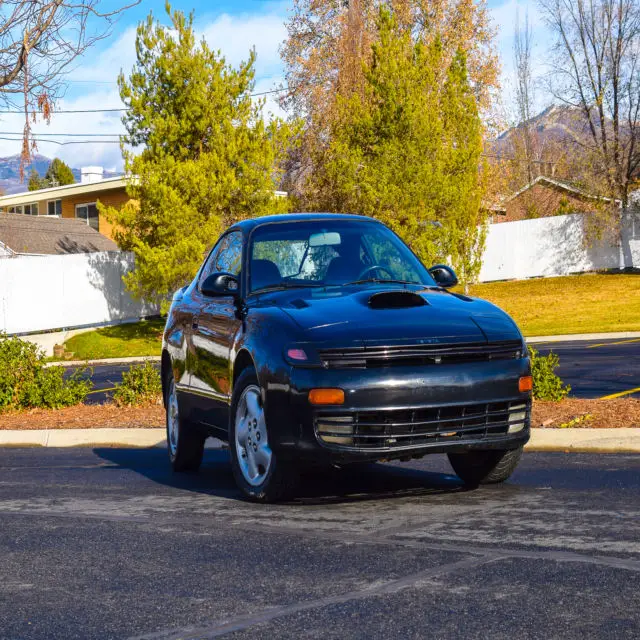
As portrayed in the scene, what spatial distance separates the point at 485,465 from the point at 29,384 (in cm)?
836

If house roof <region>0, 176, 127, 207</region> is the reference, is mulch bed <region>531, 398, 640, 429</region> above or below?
below

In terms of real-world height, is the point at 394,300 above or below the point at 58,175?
below

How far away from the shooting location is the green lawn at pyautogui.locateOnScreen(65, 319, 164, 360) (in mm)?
30344

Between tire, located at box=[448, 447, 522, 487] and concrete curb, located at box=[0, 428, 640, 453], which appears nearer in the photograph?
tire, located at box=[448, 447, 522, 487]

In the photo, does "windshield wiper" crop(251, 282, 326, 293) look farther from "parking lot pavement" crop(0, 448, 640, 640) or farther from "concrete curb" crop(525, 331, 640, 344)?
"concrete curb" crop(525, 331, 640, 344)

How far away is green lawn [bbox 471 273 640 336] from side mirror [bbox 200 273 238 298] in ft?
69.9

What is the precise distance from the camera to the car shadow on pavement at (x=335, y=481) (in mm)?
7559

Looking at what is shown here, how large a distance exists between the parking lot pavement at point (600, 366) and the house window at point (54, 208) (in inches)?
1605

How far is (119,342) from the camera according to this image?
32.3 metres

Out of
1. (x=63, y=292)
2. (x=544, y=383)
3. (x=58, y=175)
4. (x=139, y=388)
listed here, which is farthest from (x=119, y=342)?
(x=58, y=175)

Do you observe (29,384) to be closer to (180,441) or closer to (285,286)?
(180,441)

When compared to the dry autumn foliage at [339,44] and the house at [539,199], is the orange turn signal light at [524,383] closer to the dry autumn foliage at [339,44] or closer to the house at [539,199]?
the dry autumn foliage at [339,44]

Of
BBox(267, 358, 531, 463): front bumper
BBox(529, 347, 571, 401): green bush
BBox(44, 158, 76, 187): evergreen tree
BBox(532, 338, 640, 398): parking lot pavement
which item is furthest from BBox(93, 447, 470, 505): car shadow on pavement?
BBox(44, 158, 76, 187): evergreen tree

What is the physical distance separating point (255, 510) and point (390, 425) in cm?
115
